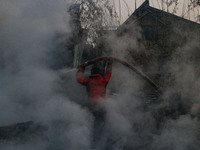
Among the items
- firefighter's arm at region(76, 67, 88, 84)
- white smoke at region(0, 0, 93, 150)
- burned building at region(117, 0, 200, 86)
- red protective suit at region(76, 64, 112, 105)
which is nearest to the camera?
white smoke at region(0, 0, 93, 150)

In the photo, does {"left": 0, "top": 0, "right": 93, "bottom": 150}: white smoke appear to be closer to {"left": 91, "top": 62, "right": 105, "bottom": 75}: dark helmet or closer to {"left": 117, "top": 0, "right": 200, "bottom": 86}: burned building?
{"left": 91, "top": 62, "right": 105, "bottom": 75}: dark helmet

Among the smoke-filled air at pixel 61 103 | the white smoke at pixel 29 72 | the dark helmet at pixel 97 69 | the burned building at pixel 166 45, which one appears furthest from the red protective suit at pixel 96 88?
the burned building at pixel 166 45

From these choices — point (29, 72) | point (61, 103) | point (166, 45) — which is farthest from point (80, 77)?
point (166, 45)

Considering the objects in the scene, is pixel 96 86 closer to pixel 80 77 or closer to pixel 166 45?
pixel 80 77

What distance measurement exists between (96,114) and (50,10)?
97.5 inches

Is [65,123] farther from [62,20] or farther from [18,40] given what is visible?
[62,20]

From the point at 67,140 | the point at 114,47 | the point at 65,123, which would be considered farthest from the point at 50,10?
→ the point at 114,47

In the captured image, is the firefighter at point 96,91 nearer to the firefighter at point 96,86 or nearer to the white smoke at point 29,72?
the firefighter at point 96,86

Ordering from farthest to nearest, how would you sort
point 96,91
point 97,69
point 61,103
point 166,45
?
1. point 166,45
2. point 97,69
3. point 96,91
4. point 61,103

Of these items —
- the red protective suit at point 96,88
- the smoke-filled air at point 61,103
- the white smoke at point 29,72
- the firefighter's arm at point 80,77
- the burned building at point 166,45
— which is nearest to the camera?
the smoke-filled air at point 61,103

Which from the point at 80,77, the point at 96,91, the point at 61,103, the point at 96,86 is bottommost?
the point at 61,103

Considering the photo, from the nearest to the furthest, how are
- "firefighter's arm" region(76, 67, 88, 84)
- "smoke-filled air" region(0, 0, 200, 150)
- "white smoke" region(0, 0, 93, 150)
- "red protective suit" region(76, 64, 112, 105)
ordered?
1. "smoke-filled air" region(0, 0, 200, 150)
2. "white smoke" region(0, 0, 93, 150)
3. "red protective suit" region(76, 64, 112, 105)
4. "firefighter's arm" region(76, 67, 88, 84)

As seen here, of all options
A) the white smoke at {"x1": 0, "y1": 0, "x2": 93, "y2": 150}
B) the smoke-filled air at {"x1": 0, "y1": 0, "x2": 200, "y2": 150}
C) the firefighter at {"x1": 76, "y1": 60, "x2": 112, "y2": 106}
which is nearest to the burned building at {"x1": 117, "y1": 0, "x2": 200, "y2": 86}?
the smoke-filled air at {"x1": 0, "y1": 0, "x2": 200, "y2": 150}

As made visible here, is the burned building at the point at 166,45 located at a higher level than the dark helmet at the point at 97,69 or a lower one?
higher
